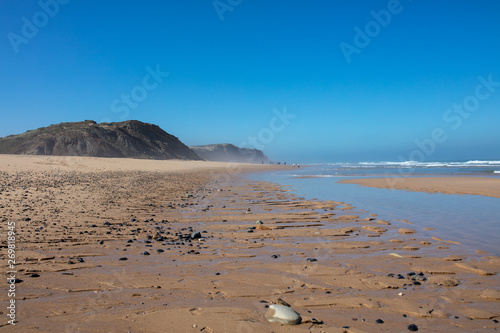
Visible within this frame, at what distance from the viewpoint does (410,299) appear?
12.7 feet

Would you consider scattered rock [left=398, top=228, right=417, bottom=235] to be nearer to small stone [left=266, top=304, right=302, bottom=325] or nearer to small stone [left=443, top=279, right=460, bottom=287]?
small stone [left=443, top=279, right=460, bottom=287]

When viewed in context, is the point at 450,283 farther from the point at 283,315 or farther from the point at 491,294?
the point at 283,315

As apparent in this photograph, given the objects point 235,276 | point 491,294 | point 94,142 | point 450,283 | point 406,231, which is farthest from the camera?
point 94,142

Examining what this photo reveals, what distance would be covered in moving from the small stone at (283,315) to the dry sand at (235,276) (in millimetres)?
77

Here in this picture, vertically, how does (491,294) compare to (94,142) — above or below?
below

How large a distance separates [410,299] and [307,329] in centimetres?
153

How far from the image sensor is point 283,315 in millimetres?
3285

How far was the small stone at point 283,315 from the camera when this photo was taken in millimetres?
3230

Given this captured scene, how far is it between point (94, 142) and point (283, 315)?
9409 cm

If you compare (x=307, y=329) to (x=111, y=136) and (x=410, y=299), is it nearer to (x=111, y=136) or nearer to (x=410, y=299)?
(x=410, y=299)

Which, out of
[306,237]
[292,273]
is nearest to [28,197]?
[306,237]

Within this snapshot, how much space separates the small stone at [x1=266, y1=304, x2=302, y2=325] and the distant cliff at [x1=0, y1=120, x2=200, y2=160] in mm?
87689

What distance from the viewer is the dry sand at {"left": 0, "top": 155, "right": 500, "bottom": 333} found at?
3295 mm

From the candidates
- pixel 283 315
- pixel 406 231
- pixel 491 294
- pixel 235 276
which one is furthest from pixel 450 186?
pixel 283 315
